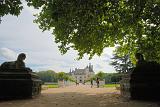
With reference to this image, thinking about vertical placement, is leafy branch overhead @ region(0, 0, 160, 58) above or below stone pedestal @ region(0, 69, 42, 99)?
above

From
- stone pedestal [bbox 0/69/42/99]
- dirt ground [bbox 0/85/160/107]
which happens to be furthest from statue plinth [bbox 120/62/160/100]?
stone pedestal [bbox 0/69/42/99]

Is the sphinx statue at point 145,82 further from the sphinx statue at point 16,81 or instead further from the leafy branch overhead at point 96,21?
the sphinx statue at point 16,81

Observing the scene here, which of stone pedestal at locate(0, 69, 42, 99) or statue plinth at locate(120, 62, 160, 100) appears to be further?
stone pedestal at locate(0, 69, 42, 99)

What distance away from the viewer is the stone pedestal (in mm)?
16172

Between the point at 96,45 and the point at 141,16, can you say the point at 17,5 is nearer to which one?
the point at 141,16

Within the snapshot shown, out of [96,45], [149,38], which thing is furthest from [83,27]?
[149,38]

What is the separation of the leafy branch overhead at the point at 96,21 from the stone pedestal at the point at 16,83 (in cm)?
334

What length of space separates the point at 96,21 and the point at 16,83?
6.41m

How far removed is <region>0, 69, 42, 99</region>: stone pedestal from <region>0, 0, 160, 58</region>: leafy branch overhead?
334 centimetres

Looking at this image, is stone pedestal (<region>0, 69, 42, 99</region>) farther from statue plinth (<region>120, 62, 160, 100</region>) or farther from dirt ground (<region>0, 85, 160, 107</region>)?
statue plinth (<region>120, 62, 160, 100</region>)

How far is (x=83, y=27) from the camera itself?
1989 centimetres

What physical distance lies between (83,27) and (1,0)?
302 inches

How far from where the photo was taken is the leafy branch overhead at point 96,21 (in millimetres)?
17219

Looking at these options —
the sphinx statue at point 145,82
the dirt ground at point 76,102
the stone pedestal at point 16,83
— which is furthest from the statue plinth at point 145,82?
the stone pedestal at point 16,83
